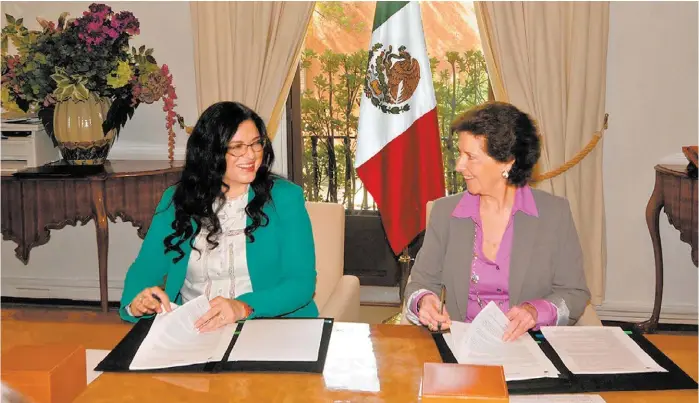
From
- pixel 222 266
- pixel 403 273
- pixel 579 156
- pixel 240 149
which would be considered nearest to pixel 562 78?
pixel 579 156

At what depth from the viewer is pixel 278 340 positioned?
1.84 meters

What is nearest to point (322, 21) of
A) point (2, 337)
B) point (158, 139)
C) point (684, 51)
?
point (158, 139)

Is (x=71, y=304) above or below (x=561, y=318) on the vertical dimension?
below

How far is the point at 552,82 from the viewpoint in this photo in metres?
3.85

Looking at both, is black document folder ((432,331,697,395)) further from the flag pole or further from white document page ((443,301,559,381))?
the flag pole

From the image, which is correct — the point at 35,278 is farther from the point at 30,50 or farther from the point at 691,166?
the point at 691,166

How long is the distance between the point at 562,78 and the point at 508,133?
1.65 meters

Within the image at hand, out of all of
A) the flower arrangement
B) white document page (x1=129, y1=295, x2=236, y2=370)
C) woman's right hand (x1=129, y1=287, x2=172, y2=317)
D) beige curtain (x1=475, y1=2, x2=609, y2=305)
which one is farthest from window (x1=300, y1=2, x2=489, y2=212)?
white document page (x1=129, y1=295, x2=236, y2=370)

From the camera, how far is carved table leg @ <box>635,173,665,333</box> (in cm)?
371

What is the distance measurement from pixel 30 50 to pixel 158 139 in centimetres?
94

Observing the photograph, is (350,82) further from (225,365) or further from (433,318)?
(225,365)

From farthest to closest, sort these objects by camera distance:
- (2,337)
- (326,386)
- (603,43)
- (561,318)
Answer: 1. (603,43)
2. (561,318)
3. (2,337)
4. (326,386)

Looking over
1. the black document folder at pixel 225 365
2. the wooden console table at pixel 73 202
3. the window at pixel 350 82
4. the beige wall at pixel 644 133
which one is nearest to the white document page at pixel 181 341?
the black document folder at pixel 225 365

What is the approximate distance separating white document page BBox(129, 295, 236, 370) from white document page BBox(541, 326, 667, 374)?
761mm
